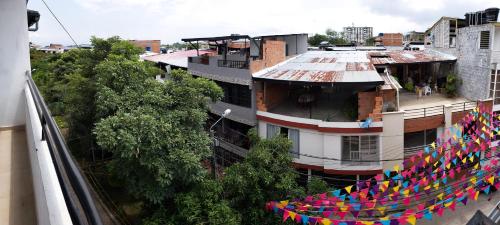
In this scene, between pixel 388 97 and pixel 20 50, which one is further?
pixel 388 97

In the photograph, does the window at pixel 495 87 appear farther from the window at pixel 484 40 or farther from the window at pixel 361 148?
the window at pixel 361 148

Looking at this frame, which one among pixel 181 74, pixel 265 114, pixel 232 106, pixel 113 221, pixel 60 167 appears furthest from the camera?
pixel 232 106

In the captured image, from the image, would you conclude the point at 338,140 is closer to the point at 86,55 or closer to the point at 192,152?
the point at 192,152

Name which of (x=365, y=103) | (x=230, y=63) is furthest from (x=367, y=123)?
(x=230, y=63)

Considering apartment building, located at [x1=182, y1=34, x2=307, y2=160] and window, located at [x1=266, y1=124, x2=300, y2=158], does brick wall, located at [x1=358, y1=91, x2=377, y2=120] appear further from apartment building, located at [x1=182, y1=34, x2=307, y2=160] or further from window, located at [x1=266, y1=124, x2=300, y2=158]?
apartment building, located at [x1=182, y1=34, x2=307, y2=160]

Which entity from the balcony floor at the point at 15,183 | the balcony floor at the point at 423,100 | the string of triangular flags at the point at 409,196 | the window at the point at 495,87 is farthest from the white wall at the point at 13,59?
the window at the point at 495,87

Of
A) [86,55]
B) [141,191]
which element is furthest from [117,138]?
[86,55]
